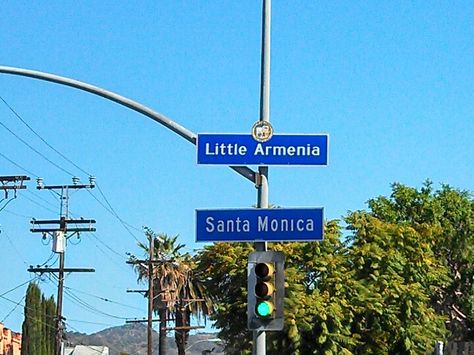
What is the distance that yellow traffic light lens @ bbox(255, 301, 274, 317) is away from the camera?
53.4 ft

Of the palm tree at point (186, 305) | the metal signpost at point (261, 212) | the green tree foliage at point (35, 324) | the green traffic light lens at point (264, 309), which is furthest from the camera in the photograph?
the green tree foliage at point (35, 324)

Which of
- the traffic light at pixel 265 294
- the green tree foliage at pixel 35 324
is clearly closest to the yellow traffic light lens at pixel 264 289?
the traffic light at pixel 265 294

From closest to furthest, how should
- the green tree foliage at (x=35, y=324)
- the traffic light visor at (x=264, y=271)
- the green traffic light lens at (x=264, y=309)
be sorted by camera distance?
the green traffic light lens at (x=264, y=309)
the traffic light visor at (x=264, y=271)
the green tree foliage at (x=35, y=324)

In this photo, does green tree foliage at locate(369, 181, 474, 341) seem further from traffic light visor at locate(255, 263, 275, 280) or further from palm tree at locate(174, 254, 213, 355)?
traffic light visor at locate(255, 263, 275, 280)

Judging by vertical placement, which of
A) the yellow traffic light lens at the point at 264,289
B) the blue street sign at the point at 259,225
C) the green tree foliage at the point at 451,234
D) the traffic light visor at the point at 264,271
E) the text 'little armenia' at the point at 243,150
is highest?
the green tree foliage at the point at 451,234

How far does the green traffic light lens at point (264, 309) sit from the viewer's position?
53.4 feet

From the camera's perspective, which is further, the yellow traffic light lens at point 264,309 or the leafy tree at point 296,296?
the leafy tree at point 296,296

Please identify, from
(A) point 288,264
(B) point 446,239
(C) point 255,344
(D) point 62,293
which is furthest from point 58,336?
(C) point 255,344

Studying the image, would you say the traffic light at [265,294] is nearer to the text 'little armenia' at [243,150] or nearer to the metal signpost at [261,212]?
the metal signpost at [261,212]

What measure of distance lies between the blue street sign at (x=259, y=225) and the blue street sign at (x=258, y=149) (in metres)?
0.75

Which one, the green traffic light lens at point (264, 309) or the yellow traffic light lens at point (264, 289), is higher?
the yellow traffic light lens at point (264, 289)

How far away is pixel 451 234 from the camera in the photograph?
199 ft

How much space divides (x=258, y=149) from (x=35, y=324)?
53.5 meters

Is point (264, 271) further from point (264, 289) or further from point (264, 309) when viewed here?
point (264, 309)
